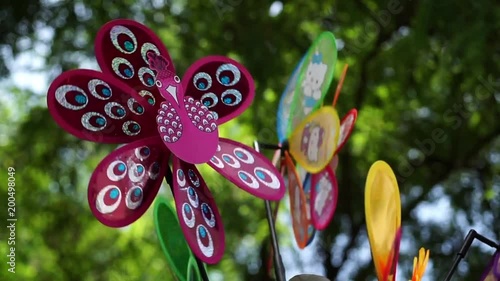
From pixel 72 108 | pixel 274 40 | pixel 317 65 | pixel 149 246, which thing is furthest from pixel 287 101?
pixel 149 246

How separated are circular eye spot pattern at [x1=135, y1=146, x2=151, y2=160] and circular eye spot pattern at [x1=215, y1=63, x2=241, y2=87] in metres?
0.14

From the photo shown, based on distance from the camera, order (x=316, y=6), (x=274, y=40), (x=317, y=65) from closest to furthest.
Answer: (x=317, y=65) → (x=274, y=40) → (x=316, y=6)

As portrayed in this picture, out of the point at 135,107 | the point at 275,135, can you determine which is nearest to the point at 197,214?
the point at 135,107

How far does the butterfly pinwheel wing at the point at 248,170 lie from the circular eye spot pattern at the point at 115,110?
0.35 ft

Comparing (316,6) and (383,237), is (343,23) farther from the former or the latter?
(383,237)

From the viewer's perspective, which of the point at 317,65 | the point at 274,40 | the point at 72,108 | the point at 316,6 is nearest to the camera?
the point at 72,108

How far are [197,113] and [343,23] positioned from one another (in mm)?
1609

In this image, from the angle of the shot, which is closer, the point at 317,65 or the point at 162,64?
the point at 162,64

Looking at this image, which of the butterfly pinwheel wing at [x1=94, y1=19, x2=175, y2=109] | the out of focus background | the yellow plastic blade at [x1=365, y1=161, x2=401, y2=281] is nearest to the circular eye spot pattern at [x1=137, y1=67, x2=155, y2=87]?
the butterfly pinwheel wing at [x1=94, y1=19, x2=175, y2=109]

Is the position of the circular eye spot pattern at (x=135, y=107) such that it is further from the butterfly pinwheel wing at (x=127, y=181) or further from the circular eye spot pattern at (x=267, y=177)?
the circular eye spot pattern at (x=267, y=177)

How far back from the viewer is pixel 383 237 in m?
0.95

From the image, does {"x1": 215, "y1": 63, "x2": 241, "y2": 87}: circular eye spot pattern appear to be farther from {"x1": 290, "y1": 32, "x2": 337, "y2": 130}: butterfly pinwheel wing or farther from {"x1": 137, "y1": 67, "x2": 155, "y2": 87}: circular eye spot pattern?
{"x1": 290, "y1": 32, "x2": 337, "y2": 130}: butterfly pinwheel wing

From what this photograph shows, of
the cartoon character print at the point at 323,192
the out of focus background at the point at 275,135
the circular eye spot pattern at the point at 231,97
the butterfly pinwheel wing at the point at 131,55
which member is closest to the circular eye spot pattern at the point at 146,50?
the butterfly pinwheel wing at the point at 131,55

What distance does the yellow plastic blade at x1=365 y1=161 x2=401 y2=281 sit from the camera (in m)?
0.94
